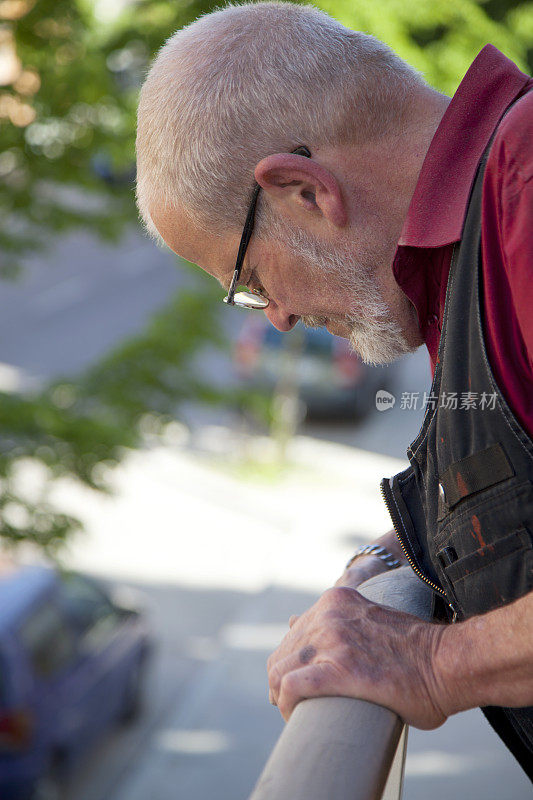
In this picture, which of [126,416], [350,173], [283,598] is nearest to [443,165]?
[350,173]

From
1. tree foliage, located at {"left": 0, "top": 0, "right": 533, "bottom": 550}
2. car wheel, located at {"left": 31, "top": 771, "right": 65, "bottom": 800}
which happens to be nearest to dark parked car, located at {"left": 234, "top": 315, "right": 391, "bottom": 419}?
tree foliage, located at {"left": 0, "top": 0, "right": 533, "bottom": 550}

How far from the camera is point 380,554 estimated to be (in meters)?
1.51

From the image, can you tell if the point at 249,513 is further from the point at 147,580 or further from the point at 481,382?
the point at 481,382

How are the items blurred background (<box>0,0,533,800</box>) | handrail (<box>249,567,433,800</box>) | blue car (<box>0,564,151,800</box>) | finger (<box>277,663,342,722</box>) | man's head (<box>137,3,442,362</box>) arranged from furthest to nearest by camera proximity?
blue car (<box>0,564,151,800</box>) → blurred background (<box>0,0,533,800</box>) → man's head (<box>137,3,442,362</box>) → finger (<box>277,663,342,722</box>) → handrail (<box>249,567,433,800</box>)

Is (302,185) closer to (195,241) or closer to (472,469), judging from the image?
(195,241)

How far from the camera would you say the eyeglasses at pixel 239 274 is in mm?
1296

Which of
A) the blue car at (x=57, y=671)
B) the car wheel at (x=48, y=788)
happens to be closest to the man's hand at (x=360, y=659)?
the blue car at (x=57, y=671)

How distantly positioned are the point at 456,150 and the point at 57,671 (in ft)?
17.7

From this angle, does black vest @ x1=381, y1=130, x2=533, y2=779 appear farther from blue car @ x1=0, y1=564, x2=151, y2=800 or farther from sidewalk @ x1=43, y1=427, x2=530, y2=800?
blue car @ x1=0, y1=564, x2=151, y2=800

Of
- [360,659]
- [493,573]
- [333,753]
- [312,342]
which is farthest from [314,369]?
[333,753]

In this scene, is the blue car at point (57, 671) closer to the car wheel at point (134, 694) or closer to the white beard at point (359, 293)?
the car wheel at point (134, 694)

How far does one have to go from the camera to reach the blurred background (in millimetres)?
4344

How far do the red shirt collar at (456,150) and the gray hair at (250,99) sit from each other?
11 cm

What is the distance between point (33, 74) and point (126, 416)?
6.10 ft
